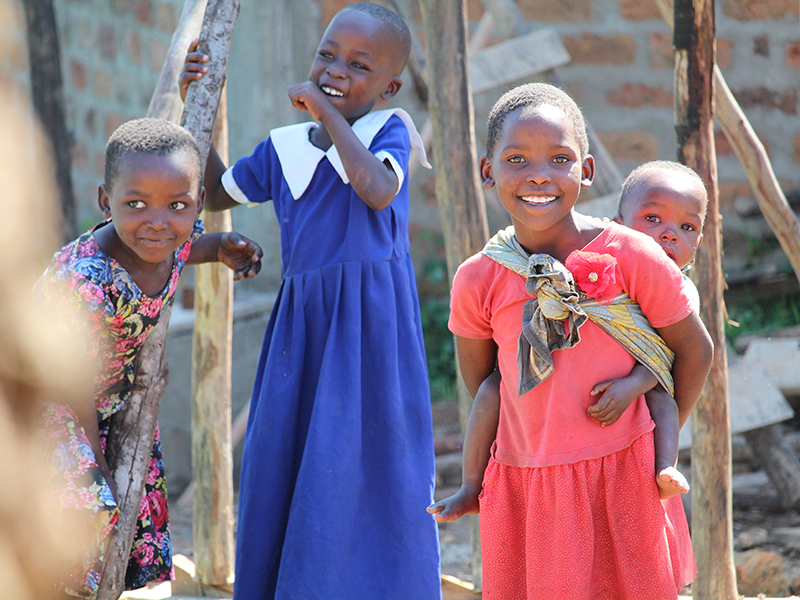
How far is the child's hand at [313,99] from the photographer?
227cm

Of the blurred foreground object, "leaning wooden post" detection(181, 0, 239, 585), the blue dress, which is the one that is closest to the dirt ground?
→ "leaning wooden post" detection(181, 0, 239, 585)

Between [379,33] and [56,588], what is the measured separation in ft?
5.21

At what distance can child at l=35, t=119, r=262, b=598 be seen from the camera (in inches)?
73.7

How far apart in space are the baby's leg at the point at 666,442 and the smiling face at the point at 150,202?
1146 mm

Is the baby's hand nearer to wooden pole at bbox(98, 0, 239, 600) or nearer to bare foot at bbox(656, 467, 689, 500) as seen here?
bare foot at bbox(656, 467, 689, 500)

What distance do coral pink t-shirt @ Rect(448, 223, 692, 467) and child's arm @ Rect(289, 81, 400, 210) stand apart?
2.11ft

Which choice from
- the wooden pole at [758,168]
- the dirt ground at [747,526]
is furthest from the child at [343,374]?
the dirt ground at [747,526]

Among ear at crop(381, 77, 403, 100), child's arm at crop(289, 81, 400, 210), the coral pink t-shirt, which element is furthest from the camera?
ear at crop(381, 77, 403, 100)

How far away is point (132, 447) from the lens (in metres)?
2.00

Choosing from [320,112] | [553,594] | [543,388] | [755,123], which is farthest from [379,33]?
[755,123]

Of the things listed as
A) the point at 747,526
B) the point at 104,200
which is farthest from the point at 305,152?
the point at 747,526

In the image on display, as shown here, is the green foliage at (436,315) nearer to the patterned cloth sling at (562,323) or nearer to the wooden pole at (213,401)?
the wooden pole at (213,401)

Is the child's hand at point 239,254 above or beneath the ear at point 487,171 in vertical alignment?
beneath

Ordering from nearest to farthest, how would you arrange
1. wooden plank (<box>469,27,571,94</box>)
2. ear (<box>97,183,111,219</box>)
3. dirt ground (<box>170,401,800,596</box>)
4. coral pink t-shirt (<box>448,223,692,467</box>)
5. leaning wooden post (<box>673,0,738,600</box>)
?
coral pink t-shirt (<box>448,223,692,467</box>)
ear (<box>97,183,111,219</box>)
leaning wooden post (<box>673,0,738,600</box>)
dirt ground (<box>170,401,800,596</box>)
wooden plank (<box>469,27,571,94</box>)
